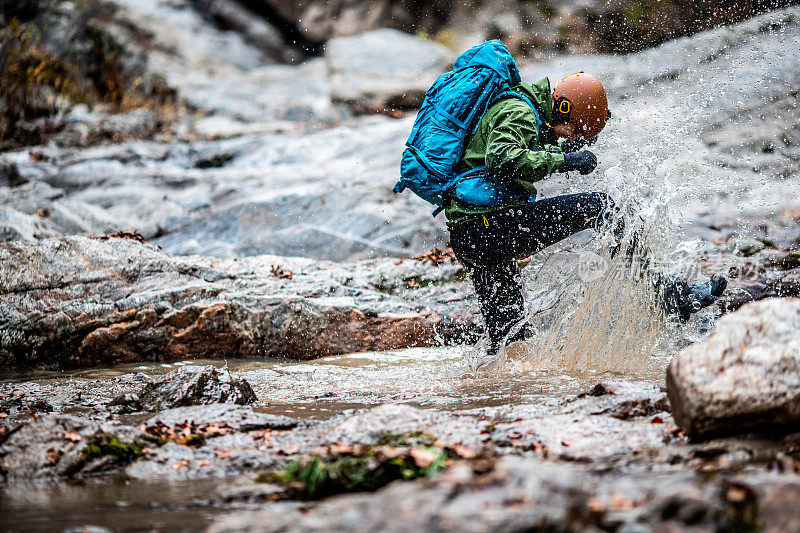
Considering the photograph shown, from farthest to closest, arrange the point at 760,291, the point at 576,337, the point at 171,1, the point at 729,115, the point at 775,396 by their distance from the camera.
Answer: the point at 171,1
the point at 729,115
the point at 760,291
the point at 576,337
the point at 775,396

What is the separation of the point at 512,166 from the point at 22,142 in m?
12.2

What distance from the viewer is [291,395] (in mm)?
4480

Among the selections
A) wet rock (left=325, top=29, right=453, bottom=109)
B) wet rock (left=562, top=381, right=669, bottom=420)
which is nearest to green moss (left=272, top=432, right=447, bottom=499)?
wet rock (left=562, top=381, right=669, bottom=420)

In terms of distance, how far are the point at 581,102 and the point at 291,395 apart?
9.35ft

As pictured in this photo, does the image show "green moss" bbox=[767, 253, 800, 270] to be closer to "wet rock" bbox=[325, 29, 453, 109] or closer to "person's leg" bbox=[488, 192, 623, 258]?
"person's leg" bbox=[488, 192, 623, 258]

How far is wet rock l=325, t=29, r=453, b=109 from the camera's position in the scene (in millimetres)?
16016

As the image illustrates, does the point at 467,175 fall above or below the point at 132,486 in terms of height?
above

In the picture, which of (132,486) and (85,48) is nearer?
(132,486)

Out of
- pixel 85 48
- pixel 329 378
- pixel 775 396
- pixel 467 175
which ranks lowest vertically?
pixel 329 378

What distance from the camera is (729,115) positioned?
11.1 meters

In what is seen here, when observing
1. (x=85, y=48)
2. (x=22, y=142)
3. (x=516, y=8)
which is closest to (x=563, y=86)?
(x=22, y=142)

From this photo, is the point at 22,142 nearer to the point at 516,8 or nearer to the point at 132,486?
the point at 132,486

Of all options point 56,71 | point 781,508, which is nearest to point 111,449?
point 781,508

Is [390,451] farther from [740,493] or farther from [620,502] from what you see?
[740,493]
